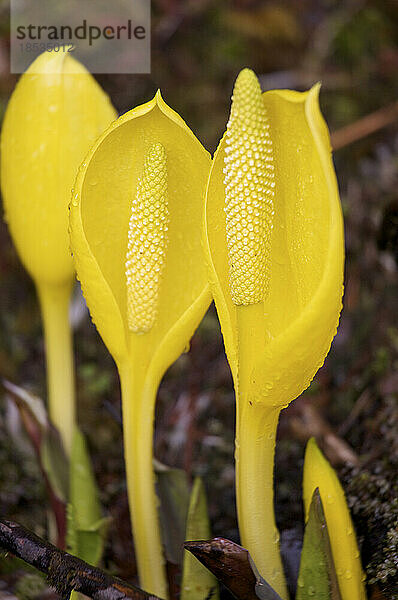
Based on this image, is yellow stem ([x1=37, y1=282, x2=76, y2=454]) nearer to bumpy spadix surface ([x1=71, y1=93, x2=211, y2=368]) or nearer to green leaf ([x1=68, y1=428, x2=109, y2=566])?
green leaf ([x1=68, y1=428, x2=109, y2=566])

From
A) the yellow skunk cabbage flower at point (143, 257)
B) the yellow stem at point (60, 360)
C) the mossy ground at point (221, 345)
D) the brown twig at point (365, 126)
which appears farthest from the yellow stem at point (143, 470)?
the brown twig at point (365, 126)

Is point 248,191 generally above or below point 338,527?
above

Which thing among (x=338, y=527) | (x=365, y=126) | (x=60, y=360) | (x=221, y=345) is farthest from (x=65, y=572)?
(x=365, y=126)

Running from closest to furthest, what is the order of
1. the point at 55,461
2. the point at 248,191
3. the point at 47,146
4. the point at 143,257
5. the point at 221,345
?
the point at 248,191 < the point at 143,257 < the point at 47,146 < the point at 55,461 < the point at 221,345

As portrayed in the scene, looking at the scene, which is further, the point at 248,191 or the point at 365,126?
the point at 365,126

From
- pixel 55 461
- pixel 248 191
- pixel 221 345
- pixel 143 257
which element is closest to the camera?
pixel 248 191

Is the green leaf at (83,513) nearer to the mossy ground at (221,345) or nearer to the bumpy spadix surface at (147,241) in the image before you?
the mossy ground at (221,345)

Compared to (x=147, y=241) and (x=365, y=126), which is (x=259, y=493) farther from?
(x=365, y=126)

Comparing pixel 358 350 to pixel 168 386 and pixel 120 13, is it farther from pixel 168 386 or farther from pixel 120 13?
pixel 120 13
